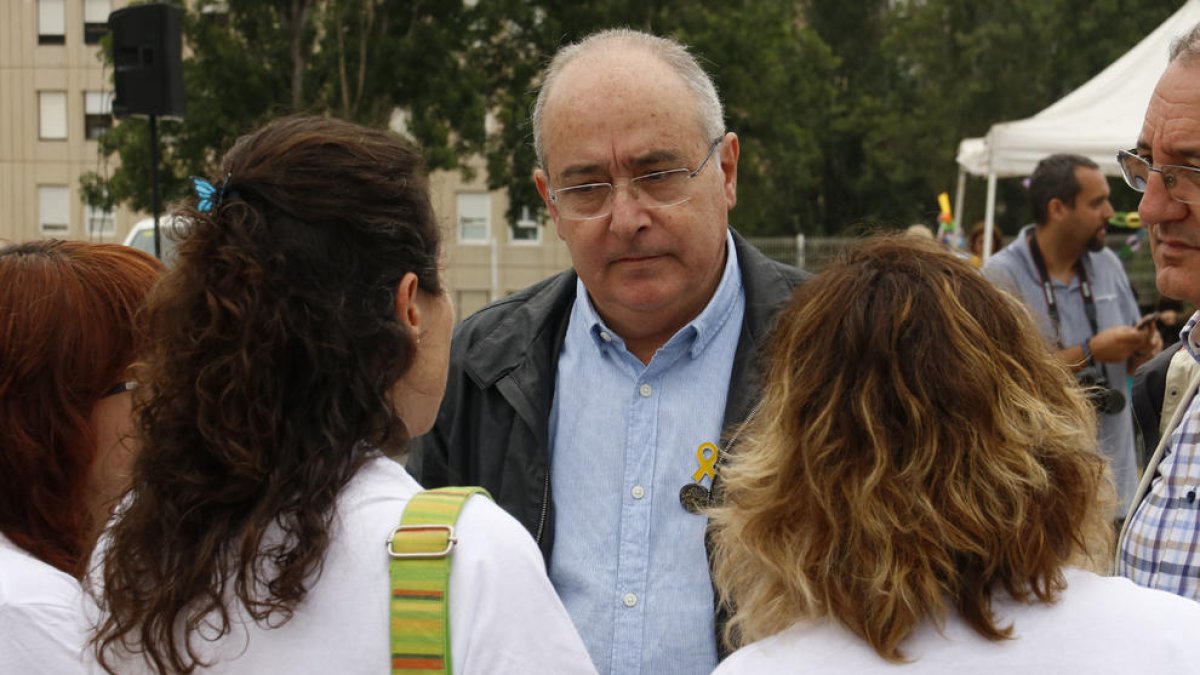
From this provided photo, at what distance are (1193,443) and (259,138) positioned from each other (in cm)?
160

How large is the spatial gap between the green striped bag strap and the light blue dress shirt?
1043 mm

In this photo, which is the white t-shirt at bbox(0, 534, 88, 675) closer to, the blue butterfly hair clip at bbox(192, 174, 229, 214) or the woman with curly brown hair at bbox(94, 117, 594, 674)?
the woman with curly brown hair at bbox(94, 117, 594, 674)

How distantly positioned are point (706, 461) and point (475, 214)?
37.3m

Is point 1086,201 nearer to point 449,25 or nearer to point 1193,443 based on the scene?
point 1193,443

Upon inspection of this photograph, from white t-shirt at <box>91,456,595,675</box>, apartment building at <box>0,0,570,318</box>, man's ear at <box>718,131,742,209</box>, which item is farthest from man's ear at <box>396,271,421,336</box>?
apartment building at <box>0,0,570,318</box>

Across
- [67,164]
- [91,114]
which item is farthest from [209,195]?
[67,164]

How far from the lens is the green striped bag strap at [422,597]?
146 centimetres

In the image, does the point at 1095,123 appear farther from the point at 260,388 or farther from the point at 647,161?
the point at 260,388

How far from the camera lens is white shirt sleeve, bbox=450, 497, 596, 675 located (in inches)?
57.9

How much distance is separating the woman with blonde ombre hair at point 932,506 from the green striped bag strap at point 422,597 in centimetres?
38

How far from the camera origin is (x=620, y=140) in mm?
2689

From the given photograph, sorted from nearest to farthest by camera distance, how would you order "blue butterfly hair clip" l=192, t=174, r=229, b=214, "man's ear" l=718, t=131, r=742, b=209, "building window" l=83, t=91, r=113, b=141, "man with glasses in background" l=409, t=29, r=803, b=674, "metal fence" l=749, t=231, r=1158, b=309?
"blue butterfly hair clip" l=192, t=174, r=229, b=214 < "man with glasses in background" l=409, t=29, r=803, b=674 < "man's ear" l=718, t=131, r=742, b=209 < "metal fence" l=749, t=231, r=1158, b=309 < "building window" l=83, t=91, r=113, b=141

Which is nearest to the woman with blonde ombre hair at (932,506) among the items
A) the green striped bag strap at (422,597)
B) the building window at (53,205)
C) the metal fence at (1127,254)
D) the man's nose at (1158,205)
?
the metal fence at (1127,254)

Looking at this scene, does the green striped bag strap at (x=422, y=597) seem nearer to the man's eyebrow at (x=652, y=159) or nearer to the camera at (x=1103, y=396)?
the man's eyebrow at (x=652, y=159)
